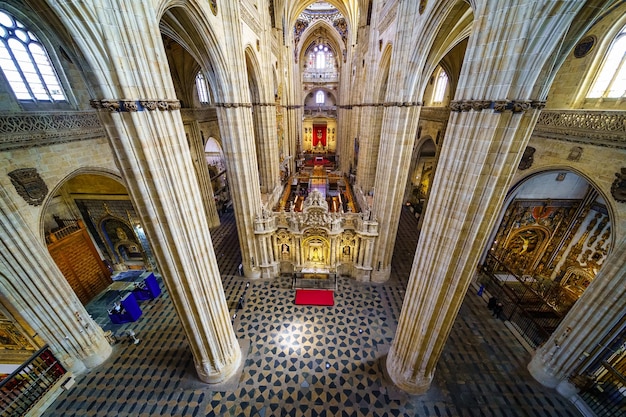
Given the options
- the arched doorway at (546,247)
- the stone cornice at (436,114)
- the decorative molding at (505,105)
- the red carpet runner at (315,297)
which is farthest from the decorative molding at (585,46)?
the red carpet runner at (315,297)

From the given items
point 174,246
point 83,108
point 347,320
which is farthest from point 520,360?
point 83,108

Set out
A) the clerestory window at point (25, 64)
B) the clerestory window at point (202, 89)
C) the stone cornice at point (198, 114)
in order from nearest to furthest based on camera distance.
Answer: the clerestory window at point (25, 64)
the stone cornice at point (198, 114)
the clerestory window at point (202, 89)

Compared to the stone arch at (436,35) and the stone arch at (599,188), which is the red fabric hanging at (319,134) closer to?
the stone arch at (436,35)

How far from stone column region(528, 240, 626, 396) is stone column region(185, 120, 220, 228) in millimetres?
17642

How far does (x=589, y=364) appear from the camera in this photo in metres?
6.47

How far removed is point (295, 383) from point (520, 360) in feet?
25.9

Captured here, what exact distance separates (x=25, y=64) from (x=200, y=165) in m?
8.47

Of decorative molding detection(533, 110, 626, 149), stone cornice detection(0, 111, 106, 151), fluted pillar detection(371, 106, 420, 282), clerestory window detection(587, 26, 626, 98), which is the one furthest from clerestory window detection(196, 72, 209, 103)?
clerestory window detection(587, 26, 626, 98)

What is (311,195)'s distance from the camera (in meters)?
11.0

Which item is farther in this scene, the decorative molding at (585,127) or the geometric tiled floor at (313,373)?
the geometric tiled floor at (313,373)

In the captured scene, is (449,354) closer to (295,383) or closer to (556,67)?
(295,383)

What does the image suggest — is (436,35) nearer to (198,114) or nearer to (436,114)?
(436,114)

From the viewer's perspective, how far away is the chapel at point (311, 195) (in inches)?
157

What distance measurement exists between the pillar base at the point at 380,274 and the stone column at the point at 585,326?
5.61m
